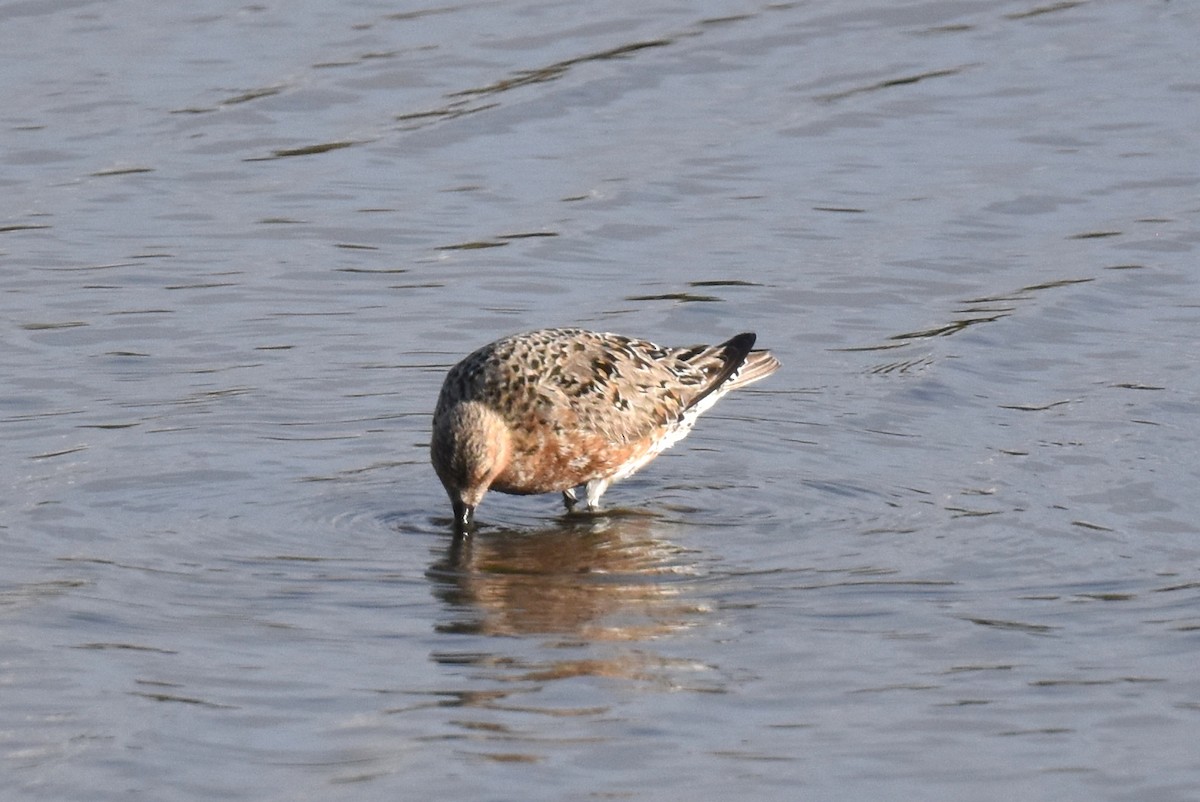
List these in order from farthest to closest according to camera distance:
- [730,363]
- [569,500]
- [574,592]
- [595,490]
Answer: [730,363] < [569,500] < [595,490] < [574,592]

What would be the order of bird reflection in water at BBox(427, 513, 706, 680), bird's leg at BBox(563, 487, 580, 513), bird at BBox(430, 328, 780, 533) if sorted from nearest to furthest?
1. bird reflection in water at BBox(427, 513, 706, 680)
2. bird at BBox(430, 328, 780, 533)
3. bird's leg at BBox(563, 487, 580, 513)

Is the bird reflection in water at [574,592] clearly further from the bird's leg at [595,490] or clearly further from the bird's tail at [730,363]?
the bird's tail at [730,363]

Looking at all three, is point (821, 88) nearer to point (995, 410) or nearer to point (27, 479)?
point (995, 410)

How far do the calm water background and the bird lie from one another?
300 mm

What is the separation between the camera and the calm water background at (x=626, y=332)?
8.29 metres

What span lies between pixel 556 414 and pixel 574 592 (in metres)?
1.64

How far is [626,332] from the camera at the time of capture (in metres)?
14.0

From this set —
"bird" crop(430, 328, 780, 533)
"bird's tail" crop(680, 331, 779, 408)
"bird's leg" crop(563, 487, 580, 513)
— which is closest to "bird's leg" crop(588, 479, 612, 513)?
"bird" crop(430, 328, 780, 533)

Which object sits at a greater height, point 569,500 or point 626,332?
point 626,332

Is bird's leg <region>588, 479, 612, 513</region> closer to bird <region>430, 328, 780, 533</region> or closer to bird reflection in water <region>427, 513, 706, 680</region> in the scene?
bird <region>430, 328, 780, 533</region>

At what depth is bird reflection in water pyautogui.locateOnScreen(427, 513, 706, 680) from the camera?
9055 mm

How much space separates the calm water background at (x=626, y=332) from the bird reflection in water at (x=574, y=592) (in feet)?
0.11

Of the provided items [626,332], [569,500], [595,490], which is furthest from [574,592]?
[626,332]

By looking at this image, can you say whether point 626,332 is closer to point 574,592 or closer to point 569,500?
point 569,500
